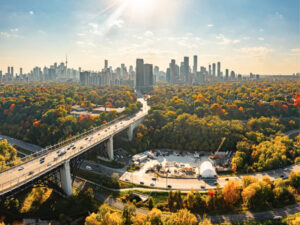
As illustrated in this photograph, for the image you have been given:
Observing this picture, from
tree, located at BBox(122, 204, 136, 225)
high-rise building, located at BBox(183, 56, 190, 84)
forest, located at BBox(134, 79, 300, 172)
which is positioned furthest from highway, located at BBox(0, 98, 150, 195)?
high-rise building, located at BBox(183, 56, 190, 84)

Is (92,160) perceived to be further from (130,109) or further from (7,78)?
(7,78)

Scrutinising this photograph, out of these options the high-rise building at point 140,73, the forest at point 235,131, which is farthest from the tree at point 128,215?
the high-rise building at point 140,73

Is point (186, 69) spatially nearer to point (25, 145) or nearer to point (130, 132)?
point (130, 132)

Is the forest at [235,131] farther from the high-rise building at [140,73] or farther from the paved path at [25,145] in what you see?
the high-rise building at [140,73]

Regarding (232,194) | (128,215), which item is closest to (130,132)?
(128,215)

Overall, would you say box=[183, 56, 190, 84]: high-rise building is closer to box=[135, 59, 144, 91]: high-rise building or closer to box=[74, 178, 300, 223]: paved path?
box=[135, 59, 144, 91]: high-rise building

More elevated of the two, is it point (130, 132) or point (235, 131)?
point (235, 131)

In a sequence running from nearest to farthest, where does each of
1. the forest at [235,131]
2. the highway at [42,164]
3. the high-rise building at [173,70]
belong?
the highway at [42,164] → the forest at [235,131] → the high-rise building at [173,70]

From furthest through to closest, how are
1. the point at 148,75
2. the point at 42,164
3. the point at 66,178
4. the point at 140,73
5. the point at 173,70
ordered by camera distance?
the point at 173,70 → the point at 148,75 → the point at 140,73 → the point at 66,178 → the point at 42,164

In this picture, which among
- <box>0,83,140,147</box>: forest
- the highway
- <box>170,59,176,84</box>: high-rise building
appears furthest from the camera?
<box>170,59,176,84</box>: high-rise building
